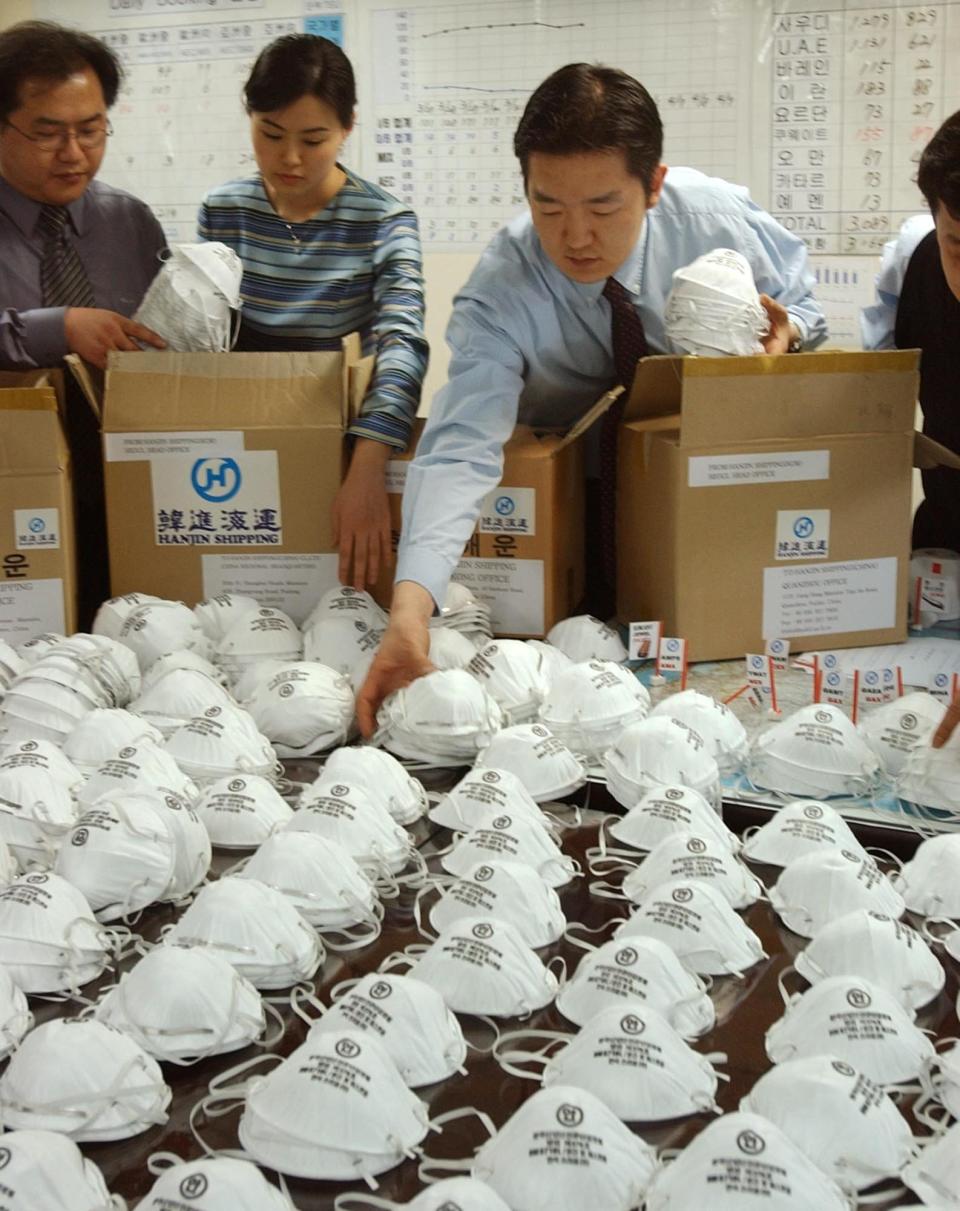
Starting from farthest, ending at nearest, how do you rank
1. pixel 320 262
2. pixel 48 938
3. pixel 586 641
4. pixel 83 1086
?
pixel 320 262
pixel 586 641
pixel 48 938
pixel 83 1086

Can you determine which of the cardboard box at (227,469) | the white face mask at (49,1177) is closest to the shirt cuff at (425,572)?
the cardboard box at (227,469)

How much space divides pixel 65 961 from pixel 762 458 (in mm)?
1243

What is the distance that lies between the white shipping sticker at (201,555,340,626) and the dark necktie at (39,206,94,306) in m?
0.62

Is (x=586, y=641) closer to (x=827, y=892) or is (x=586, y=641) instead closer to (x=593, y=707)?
(x=593, y=707)

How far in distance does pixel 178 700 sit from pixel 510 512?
62 cm

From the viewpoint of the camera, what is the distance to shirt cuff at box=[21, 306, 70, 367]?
7.26ft

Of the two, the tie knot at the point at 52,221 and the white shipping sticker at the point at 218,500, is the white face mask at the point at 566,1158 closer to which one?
the white shipping sticker at the point at 218,500

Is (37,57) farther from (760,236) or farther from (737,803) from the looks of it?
(737,803)

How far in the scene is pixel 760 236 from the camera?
2.23 m

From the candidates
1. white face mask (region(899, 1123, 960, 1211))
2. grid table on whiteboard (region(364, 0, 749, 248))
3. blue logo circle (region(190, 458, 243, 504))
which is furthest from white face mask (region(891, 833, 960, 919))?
grid table on whiteboard (region(364, 0, 749, 248))

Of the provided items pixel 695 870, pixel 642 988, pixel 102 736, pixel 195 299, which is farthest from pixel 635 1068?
pixel 195 299

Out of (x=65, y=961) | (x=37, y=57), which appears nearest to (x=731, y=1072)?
(x=65, y=961)

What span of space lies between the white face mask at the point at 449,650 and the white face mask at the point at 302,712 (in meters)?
0.15

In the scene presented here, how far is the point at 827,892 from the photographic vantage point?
137 cm
